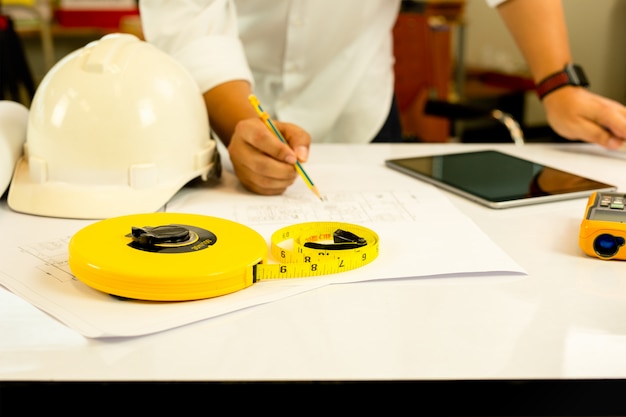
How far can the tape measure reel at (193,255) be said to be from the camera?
51cm

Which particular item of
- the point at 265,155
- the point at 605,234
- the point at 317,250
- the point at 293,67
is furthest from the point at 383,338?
the point at 293,67

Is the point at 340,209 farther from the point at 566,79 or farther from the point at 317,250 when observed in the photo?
the point at 566,79

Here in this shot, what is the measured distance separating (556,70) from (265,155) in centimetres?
62

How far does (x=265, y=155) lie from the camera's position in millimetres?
830

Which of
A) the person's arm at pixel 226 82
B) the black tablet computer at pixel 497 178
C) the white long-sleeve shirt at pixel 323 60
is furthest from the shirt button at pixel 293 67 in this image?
the black tablet computer at pixel 497 178

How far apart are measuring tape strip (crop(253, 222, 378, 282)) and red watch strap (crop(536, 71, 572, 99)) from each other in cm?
66

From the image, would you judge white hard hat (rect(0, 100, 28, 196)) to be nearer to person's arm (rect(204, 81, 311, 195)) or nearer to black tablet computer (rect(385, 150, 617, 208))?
person's arm (rect(204, 81, 311, 195))

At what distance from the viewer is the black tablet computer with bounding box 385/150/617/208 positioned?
82 centimetres

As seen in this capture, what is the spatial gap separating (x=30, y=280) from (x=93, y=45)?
33 centimetres

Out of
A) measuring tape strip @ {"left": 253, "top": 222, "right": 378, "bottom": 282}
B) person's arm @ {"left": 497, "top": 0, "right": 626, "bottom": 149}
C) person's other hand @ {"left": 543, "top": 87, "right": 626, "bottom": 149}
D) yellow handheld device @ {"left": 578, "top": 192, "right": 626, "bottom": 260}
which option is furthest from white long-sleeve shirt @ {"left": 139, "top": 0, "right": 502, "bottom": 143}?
yellow handheld device @ {"left": 578, "top": 192, "right": 626, "bottom": 260}

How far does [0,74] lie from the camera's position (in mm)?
2768

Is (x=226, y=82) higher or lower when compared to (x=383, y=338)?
higher
